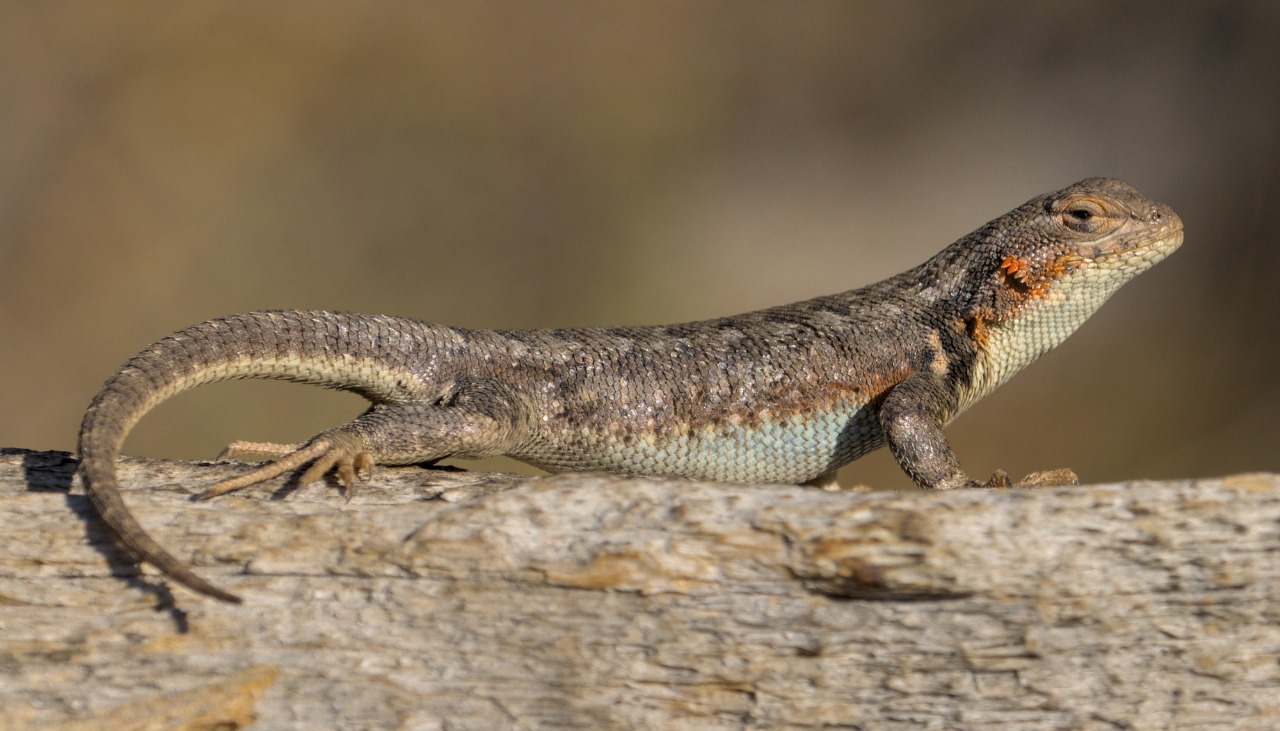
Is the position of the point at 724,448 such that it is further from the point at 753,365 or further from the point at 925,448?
the point at 925,448

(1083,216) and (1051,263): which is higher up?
(1083,216)

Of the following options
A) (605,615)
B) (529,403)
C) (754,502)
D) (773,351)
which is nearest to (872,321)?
(773,351)

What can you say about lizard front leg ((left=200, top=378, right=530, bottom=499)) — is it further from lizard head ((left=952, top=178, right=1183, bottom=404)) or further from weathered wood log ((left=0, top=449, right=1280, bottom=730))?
lizard head ((left=952, top=178, right=1183, bottom=404))

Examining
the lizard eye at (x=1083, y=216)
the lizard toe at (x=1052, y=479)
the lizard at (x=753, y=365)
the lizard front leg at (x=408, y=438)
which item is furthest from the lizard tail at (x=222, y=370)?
the lizard eye at (x=1083, y=216)

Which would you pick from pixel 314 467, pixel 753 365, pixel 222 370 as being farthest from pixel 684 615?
pixel 222 370

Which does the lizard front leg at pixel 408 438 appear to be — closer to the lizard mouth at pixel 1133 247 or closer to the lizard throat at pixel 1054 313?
the lizard throat at pixel 1054 313

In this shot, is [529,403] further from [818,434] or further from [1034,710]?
[1034,710]
